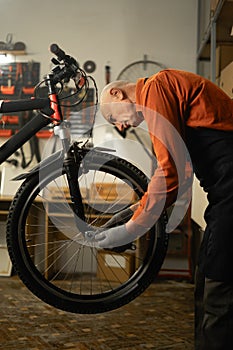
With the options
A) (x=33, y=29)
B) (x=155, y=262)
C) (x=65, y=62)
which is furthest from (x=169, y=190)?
(x=33, y=29)

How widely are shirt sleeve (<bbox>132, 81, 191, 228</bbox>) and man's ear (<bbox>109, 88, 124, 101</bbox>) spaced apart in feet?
0.28

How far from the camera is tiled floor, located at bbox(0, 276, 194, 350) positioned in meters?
3.07

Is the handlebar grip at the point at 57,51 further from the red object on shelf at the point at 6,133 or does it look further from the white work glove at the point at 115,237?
the red object on shelf at the point at 6,133

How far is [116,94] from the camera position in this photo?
6.23 feet

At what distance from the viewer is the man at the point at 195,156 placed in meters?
1.80

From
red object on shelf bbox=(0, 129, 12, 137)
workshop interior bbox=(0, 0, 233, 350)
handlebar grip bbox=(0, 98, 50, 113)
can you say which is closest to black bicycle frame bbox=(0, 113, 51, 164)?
handlebar grip bbox=(0, 98, 50, 113)

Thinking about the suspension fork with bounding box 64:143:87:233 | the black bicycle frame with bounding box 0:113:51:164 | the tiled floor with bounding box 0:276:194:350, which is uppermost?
the black bicycle frame with bounding box 0:113:51:164

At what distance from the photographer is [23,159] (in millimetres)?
5215

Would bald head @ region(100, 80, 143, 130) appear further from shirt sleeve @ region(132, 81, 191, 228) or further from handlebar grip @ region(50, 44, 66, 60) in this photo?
handlebar grip @ region(50, 44, 66, 60)

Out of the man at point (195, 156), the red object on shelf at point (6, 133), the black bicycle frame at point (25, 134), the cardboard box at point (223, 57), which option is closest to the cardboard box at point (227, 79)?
the cardboard box at point (223, 57)

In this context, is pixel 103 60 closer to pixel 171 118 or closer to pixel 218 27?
pixel 218 27

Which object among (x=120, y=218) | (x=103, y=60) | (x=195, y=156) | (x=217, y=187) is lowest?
(x=120, y=218)

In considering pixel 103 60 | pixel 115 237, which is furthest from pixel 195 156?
pixel 103 60

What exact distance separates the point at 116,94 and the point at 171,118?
22cm
